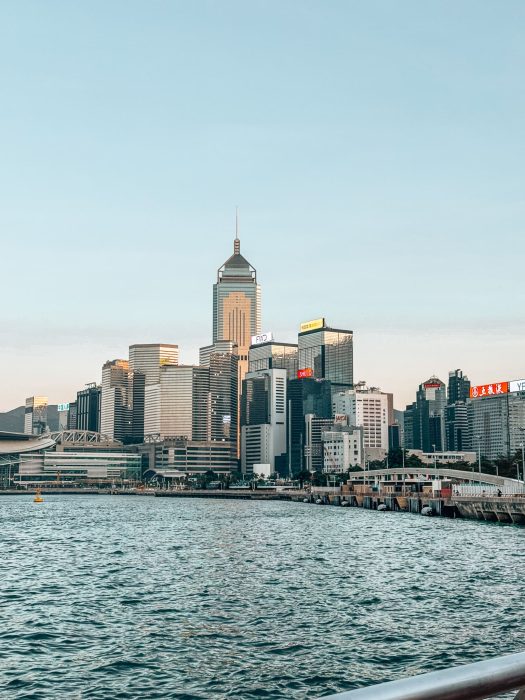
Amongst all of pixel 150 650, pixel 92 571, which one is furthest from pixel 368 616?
pixel 92 571

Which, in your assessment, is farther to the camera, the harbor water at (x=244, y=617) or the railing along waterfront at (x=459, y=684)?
the harbor water at (x=244, y=617)

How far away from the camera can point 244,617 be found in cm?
4472

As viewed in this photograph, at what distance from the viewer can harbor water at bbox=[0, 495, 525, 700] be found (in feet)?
106

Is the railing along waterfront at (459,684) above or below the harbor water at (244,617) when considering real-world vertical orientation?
above

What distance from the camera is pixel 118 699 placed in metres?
28.6

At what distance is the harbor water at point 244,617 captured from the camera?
106 ft

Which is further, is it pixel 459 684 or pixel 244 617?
pixel 244 617

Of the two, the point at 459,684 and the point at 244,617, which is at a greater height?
the point at 459,684

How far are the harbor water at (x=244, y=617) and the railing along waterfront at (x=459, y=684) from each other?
2673 centimetres

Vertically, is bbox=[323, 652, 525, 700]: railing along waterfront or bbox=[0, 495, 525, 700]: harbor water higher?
bbox=[323, 652, 525, 700]: railing along waterfront

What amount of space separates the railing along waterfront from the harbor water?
26732 millimetres

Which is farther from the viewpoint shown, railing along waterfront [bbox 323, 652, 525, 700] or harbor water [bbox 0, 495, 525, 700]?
harbor water [bbox 0, 495, 525, 700]

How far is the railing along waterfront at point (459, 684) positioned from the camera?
4434 mm

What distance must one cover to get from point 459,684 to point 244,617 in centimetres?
4212
